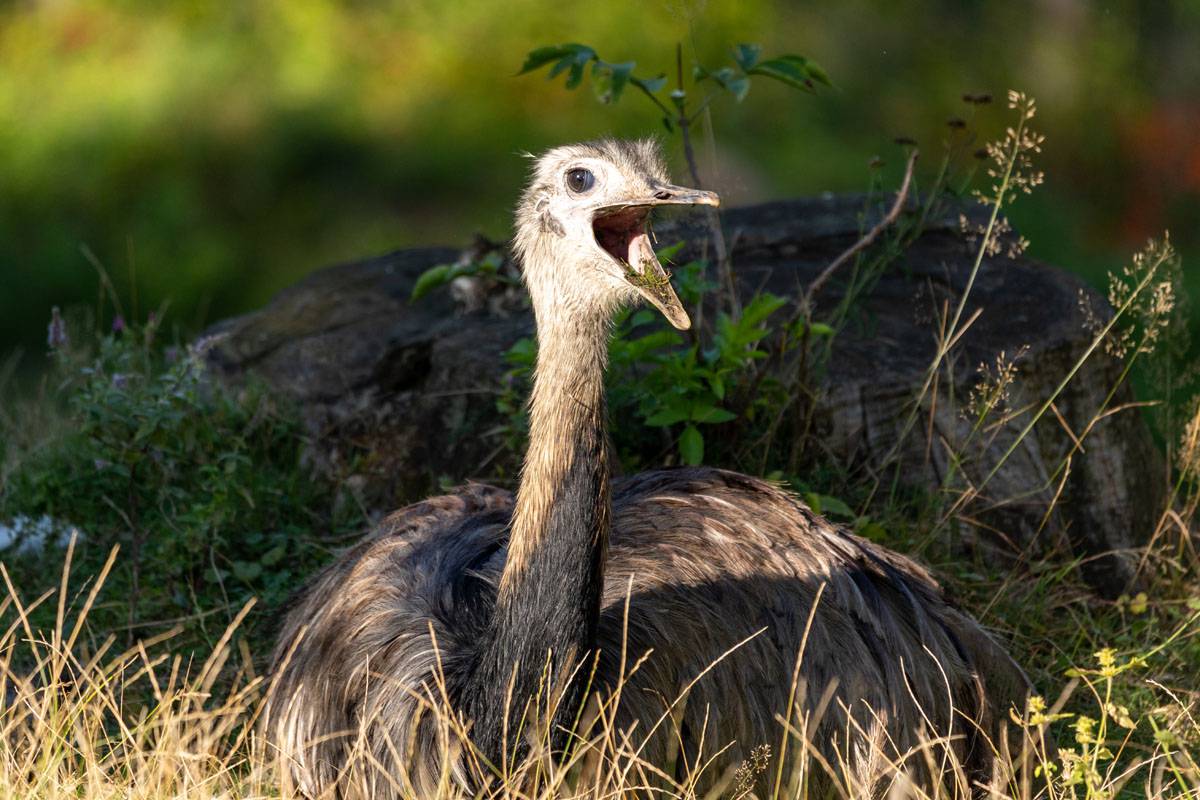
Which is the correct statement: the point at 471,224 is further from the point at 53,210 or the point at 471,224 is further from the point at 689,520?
the point at 689,520

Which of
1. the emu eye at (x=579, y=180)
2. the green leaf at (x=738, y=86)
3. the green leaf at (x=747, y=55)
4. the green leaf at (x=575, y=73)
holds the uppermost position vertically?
the green leaf at (x=747, y=55)

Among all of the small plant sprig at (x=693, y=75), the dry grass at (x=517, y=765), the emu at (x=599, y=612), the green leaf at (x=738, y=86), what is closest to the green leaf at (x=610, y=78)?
the small plant sprig at (x=693, y=75)

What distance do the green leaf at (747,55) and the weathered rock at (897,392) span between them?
0.82 metres

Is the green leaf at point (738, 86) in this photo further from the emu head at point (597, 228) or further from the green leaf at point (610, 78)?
the emu head at point (597, 228)

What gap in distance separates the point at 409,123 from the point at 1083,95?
5100 millimetres

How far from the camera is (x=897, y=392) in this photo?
498cm

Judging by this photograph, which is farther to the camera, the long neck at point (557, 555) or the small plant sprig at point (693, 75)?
the small plant sprig at point (693, 75)

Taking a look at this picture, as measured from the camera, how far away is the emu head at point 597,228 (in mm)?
3182

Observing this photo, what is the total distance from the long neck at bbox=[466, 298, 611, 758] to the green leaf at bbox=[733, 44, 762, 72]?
1705 mm

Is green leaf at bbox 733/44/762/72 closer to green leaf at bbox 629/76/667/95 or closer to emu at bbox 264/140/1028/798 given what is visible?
green leaf at bbox 629/76/667/95

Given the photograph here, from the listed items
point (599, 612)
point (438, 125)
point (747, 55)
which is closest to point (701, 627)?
point (599, 612)

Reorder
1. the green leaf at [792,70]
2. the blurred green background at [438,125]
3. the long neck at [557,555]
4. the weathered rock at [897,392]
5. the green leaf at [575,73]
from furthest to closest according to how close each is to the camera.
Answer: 1. the blurred green background at [438,125]
2. the weathered rock at [897,392]
3. the green leaf at [792,70]
4. the green leaf at [575,73]
5. the long neck at [557,555]

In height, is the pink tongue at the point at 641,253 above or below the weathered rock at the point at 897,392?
above

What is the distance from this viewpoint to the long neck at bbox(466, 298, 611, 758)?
3207 mm
